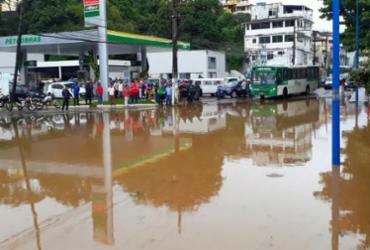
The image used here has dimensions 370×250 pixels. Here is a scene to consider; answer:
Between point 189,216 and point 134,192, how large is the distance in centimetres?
198

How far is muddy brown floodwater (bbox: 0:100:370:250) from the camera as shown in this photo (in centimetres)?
674

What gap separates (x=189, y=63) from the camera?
57344mm

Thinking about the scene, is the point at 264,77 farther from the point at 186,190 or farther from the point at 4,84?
the point at 186,190

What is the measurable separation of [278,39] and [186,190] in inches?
3012

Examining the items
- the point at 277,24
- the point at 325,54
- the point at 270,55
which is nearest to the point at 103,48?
the point at 270,55

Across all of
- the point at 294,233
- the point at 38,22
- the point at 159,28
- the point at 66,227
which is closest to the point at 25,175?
the point at 66,227

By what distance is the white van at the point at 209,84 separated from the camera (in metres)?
43.2

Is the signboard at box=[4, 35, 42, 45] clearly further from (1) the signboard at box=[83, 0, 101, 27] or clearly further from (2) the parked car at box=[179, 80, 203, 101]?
(2) the parked car at box=[179, 80, 203, 101]

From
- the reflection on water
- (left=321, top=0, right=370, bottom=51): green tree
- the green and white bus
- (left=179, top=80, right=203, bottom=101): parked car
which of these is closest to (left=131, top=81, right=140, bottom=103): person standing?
(left=179, top=80, right=203, bottom=101): parked car

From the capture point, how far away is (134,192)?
9.40 meters

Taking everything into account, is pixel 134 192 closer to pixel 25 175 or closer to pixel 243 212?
pixel 243 212

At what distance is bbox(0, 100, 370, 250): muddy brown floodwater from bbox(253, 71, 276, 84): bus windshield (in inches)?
739

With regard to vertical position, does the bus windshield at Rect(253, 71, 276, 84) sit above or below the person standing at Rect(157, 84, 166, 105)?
above

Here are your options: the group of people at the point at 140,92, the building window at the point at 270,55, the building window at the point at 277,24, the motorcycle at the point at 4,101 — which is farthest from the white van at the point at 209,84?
the building window at the point at 277,24
